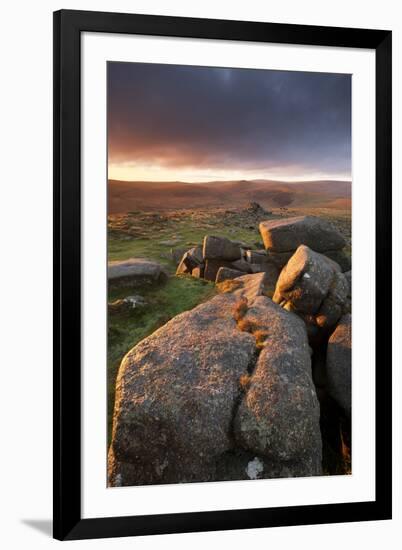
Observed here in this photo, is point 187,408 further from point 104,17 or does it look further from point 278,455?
point 104,17

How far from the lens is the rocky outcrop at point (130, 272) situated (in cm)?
815

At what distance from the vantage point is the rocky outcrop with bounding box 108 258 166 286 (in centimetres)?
815

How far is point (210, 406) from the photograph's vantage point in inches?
322

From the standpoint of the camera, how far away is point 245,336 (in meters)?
Result: 8.69

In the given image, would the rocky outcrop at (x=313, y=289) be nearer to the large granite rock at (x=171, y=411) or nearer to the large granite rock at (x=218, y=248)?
the large granite rock at (x=218, y=248)

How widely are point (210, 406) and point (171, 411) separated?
1.47 feet

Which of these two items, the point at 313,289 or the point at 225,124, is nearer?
the point at 225,124

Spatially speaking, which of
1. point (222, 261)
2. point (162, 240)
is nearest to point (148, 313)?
point (162, 240)

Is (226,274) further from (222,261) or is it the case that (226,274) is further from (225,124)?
(225,124)

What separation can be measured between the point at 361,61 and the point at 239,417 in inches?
181

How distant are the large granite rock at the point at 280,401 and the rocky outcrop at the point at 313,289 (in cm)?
24

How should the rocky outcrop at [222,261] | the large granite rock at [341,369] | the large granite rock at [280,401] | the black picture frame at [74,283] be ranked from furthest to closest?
the large granite rock at [341,369], the rocky outcrop at [222,261], the large granite rock at [280,401], the black picture frame at [74,283]

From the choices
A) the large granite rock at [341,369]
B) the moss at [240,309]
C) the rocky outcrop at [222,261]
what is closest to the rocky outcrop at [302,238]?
the rocky outcrop at [222,261]

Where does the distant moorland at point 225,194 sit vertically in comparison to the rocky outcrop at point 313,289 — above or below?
above
